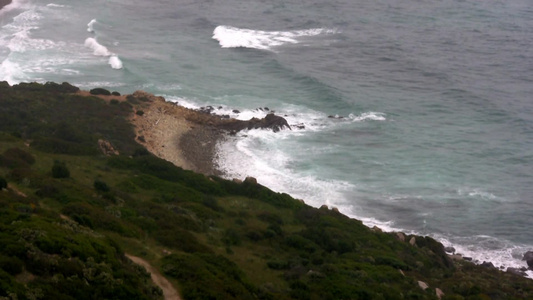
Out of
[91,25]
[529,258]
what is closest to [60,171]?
[529,258]

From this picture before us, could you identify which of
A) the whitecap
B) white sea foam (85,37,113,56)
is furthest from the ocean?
white sea foam (85,37,113,56)

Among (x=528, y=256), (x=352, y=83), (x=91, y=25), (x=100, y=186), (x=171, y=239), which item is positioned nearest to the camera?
(x=171, y=239)

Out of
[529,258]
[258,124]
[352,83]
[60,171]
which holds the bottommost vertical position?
[529,258]

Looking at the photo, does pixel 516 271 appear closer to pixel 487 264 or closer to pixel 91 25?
pixel 487 264

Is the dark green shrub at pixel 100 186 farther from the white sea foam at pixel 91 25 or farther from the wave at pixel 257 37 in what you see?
the white sea foam at pixel 91 25

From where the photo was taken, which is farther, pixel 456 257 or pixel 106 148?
pixel 106 148

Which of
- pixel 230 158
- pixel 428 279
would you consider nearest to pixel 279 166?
pixel 230 158

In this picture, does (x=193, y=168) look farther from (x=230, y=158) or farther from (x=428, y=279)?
(x=428, y=279)
